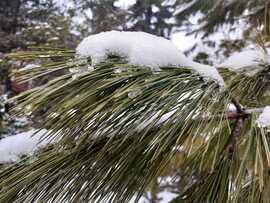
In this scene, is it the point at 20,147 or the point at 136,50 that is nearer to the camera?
the point at 136,50

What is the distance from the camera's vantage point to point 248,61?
925mm

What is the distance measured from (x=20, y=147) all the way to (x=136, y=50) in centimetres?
33

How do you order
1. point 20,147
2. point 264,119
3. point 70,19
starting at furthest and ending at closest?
1. point 70,19
2. point 20,147
3. point 264,119

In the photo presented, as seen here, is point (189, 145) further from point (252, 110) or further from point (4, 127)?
point (4, 127)

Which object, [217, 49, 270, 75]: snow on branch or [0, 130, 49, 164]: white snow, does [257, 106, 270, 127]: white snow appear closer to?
[217, 49, 270, 75]: snow on branch

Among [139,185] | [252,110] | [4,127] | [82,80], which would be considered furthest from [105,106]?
[4,127]

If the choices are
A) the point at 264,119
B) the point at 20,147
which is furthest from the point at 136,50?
the point at 20,147

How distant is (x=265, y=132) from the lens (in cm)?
70

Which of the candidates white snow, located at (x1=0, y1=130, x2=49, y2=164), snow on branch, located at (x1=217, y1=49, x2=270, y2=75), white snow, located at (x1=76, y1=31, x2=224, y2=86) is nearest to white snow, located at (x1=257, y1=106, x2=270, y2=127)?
white snow, located at (x1=76, y1=31, x2=224, y2=86)

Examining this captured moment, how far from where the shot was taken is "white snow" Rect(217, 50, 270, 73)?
0.91 metres

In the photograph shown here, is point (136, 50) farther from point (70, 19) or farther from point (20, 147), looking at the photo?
point (70, 19)

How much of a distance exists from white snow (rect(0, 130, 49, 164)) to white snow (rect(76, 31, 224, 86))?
208mm

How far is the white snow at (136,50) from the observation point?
71 centimetres

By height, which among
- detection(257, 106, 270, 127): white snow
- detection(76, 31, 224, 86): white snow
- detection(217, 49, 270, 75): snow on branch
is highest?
detection(76, 31, 224, 86): white snow
